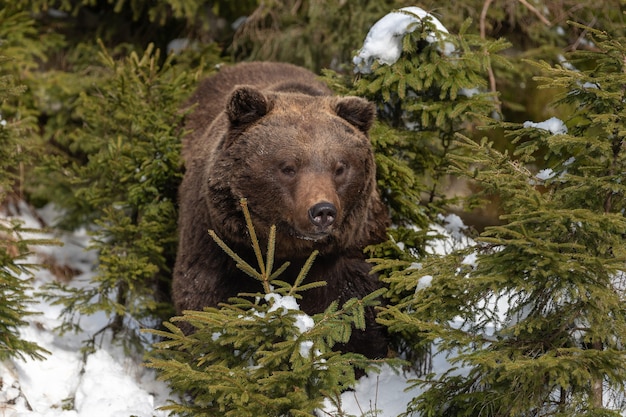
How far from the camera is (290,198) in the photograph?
502 centimetres

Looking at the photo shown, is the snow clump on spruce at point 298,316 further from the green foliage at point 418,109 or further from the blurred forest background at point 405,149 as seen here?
the green foliage at point 418,109

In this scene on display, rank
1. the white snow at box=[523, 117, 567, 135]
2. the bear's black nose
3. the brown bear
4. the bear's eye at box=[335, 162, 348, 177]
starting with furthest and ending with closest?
the bear's eye at box=[335, 162, 348, 177]
the brown bear
the bear's black nose
the white snow at box=[523, 117, 567, 135]

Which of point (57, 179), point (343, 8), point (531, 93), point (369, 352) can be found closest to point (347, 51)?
point (343, 8)

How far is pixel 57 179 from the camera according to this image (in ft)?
26.8

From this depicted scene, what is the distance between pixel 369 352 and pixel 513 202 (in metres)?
2.12

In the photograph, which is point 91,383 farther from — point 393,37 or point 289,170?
point 393,37

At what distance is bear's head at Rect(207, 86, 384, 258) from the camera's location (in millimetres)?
5012

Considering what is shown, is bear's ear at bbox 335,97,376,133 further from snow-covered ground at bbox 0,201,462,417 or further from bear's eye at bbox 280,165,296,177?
snow-covered ground at bbox 0,201,462,417

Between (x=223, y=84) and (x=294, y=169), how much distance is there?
2.78 meters

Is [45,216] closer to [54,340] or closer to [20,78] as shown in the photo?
[20,78]

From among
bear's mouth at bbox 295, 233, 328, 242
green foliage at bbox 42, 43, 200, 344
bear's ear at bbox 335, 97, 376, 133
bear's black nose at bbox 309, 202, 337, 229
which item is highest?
bear's ear at bbox 335, 97, 376, 133

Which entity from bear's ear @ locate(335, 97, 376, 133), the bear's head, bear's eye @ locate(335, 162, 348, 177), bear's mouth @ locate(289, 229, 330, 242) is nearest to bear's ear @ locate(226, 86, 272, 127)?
the bear's head

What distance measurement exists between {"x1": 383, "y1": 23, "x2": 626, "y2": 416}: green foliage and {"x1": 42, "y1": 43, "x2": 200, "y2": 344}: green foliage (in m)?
3.00

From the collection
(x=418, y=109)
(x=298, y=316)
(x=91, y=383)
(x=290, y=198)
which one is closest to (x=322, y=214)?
(x=290, y=198)
